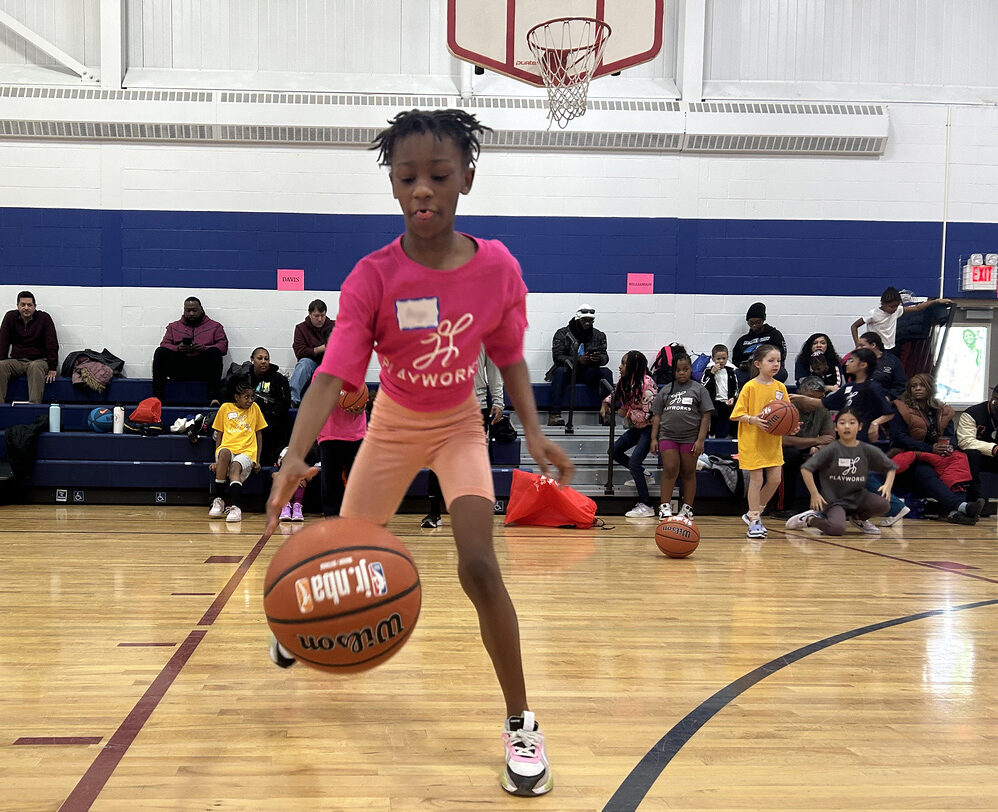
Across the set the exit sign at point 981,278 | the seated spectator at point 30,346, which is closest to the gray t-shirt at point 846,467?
the exit sign at point 981,278

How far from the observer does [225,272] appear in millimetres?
9977

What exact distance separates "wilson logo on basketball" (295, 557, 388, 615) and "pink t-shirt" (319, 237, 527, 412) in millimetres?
465

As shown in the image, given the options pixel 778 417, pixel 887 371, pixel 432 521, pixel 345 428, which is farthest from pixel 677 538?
pixel 887 371

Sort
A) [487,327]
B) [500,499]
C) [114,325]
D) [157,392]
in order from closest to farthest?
[487,327], [500,499], [157,392], [114,325]

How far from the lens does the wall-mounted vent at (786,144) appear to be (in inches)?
399

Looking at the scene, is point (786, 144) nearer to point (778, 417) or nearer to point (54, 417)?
point (778, 417)

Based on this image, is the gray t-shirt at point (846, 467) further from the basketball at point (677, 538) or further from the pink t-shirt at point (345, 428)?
the pink t-shirt at point (345, 428)

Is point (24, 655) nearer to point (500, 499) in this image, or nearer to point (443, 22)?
point (500, 499)

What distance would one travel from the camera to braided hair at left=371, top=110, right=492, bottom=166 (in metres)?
2.20

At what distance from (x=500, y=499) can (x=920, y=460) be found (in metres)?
4.06

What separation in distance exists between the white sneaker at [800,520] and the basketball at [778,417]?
0.99 meters

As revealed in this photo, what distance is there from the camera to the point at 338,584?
2.01 m

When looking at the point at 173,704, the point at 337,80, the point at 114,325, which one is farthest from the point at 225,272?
the point at 173,704

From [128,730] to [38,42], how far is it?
378 inches
